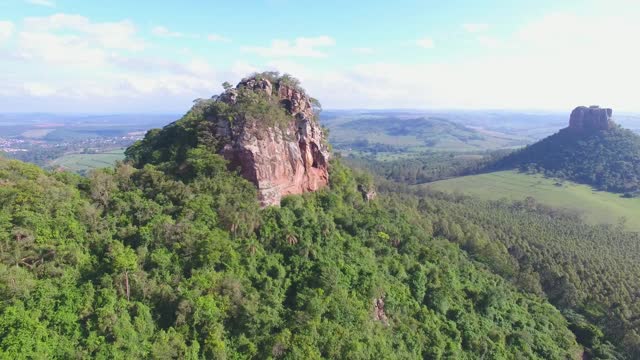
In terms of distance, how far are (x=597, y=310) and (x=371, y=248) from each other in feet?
137

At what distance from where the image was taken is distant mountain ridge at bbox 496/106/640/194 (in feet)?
558

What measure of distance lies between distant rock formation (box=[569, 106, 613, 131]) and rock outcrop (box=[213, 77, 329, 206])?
175888 millimetres

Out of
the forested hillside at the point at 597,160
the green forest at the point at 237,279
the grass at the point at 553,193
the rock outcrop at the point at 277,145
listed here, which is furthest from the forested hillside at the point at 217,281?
the forested hillside at the point at 597,160

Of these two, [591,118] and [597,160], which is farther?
[591,118]

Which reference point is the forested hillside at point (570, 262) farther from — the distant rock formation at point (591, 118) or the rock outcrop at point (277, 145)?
the distant rock formation at point (591, 118)

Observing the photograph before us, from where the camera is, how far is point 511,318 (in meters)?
53.9

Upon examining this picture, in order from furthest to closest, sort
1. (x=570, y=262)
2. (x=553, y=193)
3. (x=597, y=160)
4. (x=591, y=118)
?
(x=591, y=118) → (x=597, y=160) → (x=553, y=193) → (x=570, y=262)

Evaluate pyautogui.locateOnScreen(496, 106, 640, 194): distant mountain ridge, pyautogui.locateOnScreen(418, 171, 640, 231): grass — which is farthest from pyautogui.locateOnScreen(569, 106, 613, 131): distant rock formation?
pyautogui.locateOnScreen(418, 171, 640, 231): grass

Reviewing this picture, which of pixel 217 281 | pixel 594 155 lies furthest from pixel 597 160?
pixel 217 281

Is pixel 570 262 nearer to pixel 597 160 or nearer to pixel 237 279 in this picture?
pixel 237 279

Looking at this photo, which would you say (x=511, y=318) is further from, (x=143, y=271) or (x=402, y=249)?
(x=143, y=271)

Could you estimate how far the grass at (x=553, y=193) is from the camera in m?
134

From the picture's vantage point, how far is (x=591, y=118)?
623 feet

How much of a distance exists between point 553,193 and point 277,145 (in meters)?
142
